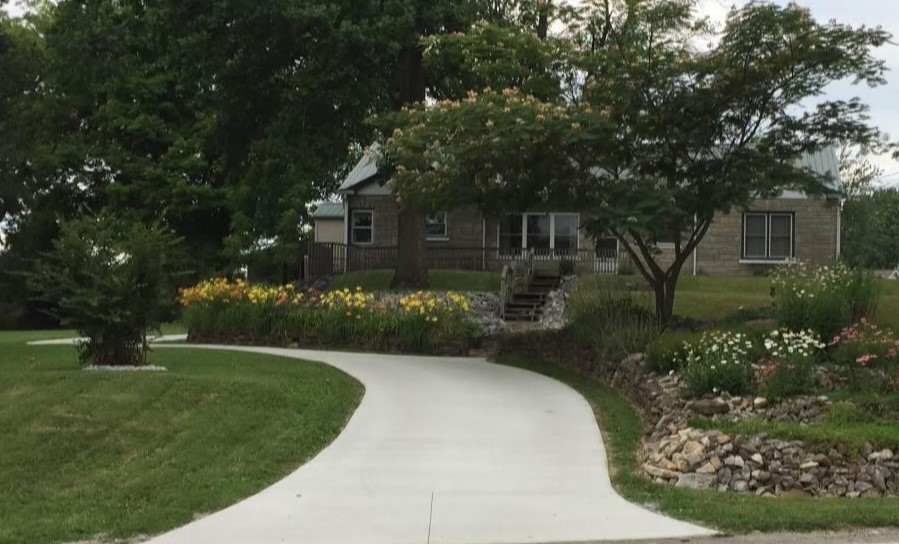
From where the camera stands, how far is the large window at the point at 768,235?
99.9 feet

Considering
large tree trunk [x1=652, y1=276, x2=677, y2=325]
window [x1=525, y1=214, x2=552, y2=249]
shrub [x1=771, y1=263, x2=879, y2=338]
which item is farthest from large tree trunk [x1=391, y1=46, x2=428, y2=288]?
shrub [x1=771, y1=263, x2=879, y2=338]

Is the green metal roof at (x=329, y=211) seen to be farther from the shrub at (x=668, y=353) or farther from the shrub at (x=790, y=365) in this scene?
the shrub at (x=790, y=365)

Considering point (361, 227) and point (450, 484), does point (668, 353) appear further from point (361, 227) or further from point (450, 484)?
point (361, 227)

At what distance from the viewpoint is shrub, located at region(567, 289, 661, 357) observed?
14.5 m

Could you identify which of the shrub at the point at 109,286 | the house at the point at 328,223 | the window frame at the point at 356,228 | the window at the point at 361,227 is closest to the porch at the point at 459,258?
the window frame at the point at 356,228

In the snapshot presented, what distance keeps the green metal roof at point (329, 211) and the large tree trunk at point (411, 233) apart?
2010cm

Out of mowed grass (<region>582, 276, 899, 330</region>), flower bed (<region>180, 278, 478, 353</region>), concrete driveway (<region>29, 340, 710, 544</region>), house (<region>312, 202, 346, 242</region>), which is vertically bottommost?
concrete driveway (<region>29, 340, 710, 544</region>)

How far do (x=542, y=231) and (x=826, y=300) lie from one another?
19008 millimetres

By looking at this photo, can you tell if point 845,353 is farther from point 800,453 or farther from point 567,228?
point 567,228

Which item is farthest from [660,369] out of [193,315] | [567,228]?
[567,228]

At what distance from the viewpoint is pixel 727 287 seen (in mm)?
25734

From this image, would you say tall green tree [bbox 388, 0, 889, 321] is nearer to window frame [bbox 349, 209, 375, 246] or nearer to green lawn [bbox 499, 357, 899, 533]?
green lawn [bbox 499, 357, 899, 533]

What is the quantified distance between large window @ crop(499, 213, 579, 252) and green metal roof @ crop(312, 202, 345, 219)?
16.1 meters

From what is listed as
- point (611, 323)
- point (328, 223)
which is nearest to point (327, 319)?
point (611, 323)
